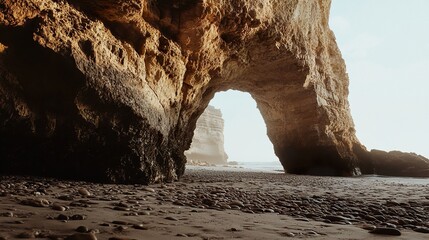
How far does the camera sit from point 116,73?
7.84 m

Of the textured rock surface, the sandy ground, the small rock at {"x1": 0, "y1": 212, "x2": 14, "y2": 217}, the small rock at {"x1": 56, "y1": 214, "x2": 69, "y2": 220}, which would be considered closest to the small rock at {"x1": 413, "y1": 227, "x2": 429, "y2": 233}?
the sandy ground

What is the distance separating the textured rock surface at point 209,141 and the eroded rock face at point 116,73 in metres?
59.8

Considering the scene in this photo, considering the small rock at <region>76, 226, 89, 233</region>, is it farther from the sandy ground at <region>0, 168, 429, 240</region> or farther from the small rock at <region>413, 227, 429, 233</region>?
the small rock at <region>413, 227, 429, 233</region>

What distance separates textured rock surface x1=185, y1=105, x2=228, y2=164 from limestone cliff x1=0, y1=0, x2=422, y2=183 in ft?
195

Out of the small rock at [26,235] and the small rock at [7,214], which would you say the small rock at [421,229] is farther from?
the small rock at [7,214]

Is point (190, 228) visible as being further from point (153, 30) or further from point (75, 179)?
point (153, 30)

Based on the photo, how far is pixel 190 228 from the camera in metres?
3.12

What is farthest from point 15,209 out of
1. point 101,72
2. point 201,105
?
point 201,105

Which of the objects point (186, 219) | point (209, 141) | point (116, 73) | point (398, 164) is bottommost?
point (186, 219)

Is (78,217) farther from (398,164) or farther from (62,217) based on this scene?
(398,164)

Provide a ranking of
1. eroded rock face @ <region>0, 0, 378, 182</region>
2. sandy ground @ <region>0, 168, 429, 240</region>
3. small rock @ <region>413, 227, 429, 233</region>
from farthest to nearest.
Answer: eroded rock face @ <region>0, 0, 378, 182</region> < small rock @ <region>413, 227, 429, 233</region> < sandy ground @ <region>0, 168, 429, 240</region>

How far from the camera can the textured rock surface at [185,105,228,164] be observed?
Result: 73444mm

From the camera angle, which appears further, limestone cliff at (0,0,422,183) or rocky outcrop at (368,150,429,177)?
rocky outcrop at (368,150,429,177)

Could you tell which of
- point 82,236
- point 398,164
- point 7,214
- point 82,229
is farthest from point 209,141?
point 82,236
